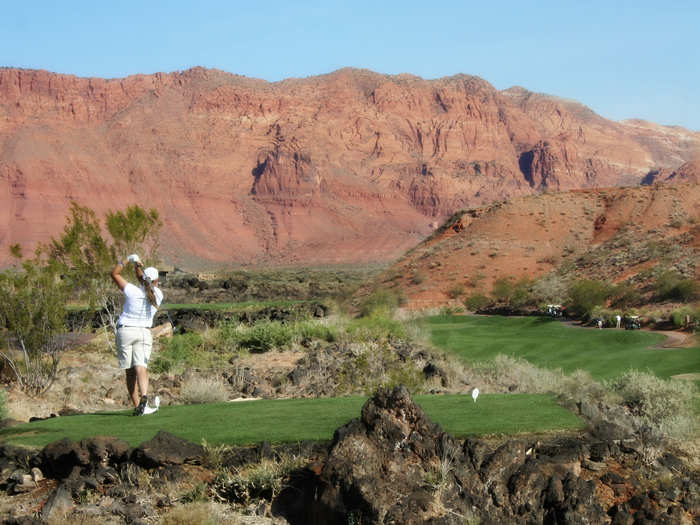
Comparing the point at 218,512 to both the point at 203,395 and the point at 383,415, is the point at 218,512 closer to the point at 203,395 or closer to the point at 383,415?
the point at 383,415

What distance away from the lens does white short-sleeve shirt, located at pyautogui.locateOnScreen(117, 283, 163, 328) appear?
8883 millimetres

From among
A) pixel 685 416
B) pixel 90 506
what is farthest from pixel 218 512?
pixel 685 416

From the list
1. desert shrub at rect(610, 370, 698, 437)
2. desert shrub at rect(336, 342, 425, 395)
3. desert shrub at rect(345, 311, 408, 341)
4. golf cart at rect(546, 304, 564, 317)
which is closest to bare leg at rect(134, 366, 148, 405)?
desert shrub at rect(336, 342, 425, 395)

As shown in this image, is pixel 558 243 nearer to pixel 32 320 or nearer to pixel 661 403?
pixel 32 320

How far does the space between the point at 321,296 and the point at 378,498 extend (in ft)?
143

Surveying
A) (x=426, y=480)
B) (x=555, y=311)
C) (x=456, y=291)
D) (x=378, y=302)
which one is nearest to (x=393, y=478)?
(x=426, y=480)

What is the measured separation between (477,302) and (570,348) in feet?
63.0

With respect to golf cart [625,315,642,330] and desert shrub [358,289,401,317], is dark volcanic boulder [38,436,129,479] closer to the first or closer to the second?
golf cart [625,315,642,330]

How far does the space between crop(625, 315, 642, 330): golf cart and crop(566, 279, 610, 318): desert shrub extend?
2.68m

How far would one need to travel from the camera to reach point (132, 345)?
888cm

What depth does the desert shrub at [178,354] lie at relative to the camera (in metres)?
16.6

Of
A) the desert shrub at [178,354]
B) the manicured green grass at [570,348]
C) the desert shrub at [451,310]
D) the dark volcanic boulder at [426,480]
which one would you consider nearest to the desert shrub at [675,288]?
the manicured green grass at [570,348]

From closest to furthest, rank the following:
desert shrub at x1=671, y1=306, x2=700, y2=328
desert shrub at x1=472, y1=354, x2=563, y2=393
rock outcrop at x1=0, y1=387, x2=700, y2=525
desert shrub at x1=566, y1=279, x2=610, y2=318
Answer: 1. rock outcrop at x1=0, y1=387, x2=700, y2=525
2. desert shrub at x1=472, y1=354, x2=563, y2=393
3. desert shrub at x1=671, y1=306, x2=700, y2=328
4. desert shrub at x1=566, y1=279, x2=610, y2=318

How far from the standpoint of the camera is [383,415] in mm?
6570
